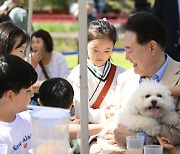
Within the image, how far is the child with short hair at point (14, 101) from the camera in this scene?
2873 millimetres

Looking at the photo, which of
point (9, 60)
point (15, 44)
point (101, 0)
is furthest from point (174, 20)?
point (101, 0)

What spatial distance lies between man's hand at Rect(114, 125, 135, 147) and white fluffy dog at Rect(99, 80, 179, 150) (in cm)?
2

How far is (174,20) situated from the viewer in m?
5.91

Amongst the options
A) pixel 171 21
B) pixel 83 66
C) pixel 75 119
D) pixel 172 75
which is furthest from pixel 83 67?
pixel 171 21

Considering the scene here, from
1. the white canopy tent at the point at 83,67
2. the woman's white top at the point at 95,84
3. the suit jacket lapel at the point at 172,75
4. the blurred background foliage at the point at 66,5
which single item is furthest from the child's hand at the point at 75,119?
the blurred background foliage at the point at 66,5

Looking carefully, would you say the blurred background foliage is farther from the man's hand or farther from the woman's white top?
the man's hand

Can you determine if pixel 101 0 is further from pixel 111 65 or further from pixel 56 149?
pixel 56 149

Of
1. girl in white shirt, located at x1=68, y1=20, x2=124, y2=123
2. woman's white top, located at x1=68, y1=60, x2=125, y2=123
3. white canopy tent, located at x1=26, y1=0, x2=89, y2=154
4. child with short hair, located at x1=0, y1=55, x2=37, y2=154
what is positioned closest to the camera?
white canopy tent, located at x1=26, y1=0, x2=89, y2=154

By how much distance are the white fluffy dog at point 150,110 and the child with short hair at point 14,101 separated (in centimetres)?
56

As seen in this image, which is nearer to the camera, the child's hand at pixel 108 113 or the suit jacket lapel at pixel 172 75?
the suit jacket lapel at pixel 172 75

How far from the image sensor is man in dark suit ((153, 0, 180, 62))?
586cm

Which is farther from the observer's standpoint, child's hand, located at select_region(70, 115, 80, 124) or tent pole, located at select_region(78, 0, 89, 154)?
child's hand, located at select_region(70, 115, 80, 124)

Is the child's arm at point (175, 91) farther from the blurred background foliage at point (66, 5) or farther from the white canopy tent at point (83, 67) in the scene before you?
the blurred background foliage at point (66, 5)

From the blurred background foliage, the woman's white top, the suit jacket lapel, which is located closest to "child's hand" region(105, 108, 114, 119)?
the woman's white top
